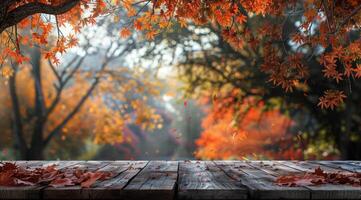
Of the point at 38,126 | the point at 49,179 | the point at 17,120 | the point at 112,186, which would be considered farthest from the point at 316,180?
the point at 17,120

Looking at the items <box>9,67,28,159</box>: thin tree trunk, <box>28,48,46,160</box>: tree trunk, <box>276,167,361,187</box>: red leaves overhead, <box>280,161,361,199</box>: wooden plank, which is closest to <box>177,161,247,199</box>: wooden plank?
<box>276,167,361,187</box>: red leaves overhead

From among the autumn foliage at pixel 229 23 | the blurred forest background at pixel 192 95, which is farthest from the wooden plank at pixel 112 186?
the blurred forest background at pixel 192 95

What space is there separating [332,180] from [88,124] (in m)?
17.7

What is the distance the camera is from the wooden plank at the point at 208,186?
2742mm

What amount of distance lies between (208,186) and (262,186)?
36 cm

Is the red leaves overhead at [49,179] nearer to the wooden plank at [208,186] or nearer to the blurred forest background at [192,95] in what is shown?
the wooden plank at [208,186]

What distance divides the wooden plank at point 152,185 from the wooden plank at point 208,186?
7 cm

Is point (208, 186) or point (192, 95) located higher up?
point (192, 95)

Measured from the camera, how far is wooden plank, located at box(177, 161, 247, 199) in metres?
2.74

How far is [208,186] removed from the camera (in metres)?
2.88

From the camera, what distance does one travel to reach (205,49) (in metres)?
11.3

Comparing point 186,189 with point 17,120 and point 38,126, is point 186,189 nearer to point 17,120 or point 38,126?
point 38,126

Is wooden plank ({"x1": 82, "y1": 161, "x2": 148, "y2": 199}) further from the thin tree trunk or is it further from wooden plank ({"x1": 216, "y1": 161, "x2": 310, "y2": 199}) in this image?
the thin tree trunk

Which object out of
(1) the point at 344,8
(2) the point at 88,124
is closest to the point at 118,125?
(2) the point at 88,124
